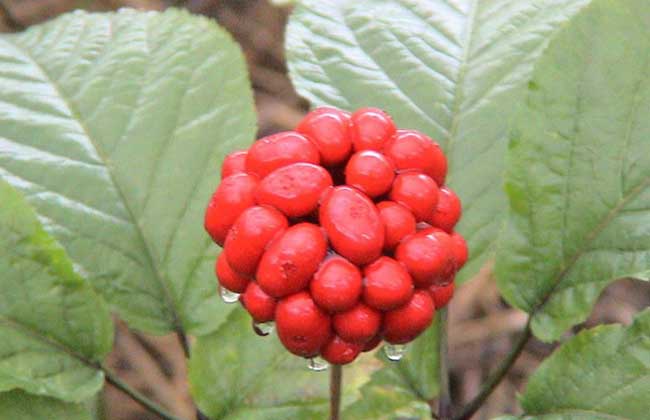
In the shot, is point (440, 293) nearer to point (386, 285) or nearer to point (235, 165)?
point (386, 285)

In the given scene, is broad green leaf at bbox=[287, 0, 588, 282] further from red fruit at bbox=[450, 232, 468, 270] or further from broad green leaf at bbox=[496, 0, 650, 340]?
red fruit at bbox=[450, 232, 468, 270]

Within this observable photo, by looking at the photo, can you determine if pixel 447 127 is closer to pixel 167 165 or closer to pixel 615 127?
pixel 615 127

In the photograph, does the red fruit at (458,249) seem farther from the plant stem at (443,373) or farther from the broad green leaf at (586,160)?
the plant stem at (443,373)

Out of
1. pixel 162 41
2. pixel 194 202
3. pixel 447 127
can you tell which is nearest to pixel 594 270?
pixel 447 127

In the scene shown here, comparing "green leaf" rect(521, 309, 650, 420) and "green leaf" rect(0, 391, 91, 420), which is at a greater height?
"green leaf" rect(521, 309, 650, 420)

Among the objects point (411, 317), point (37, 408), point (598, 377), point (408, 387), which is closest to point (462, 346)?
point (408, 387)

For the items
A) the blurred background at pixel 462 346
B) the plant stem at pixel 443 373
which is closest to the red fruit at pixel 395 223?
the plant stem at pixel 443 373

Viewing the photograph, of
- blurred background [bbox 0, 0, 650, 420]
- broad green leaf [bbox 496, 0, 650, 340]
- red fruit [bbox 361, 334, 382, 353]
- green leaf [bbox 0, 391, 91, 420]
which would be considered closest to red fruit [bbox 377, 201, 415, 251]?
red fruit [bbox 361, 334, 382, 353]

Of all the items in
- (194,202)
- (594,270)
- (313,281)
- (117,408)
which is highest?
(313,281)
